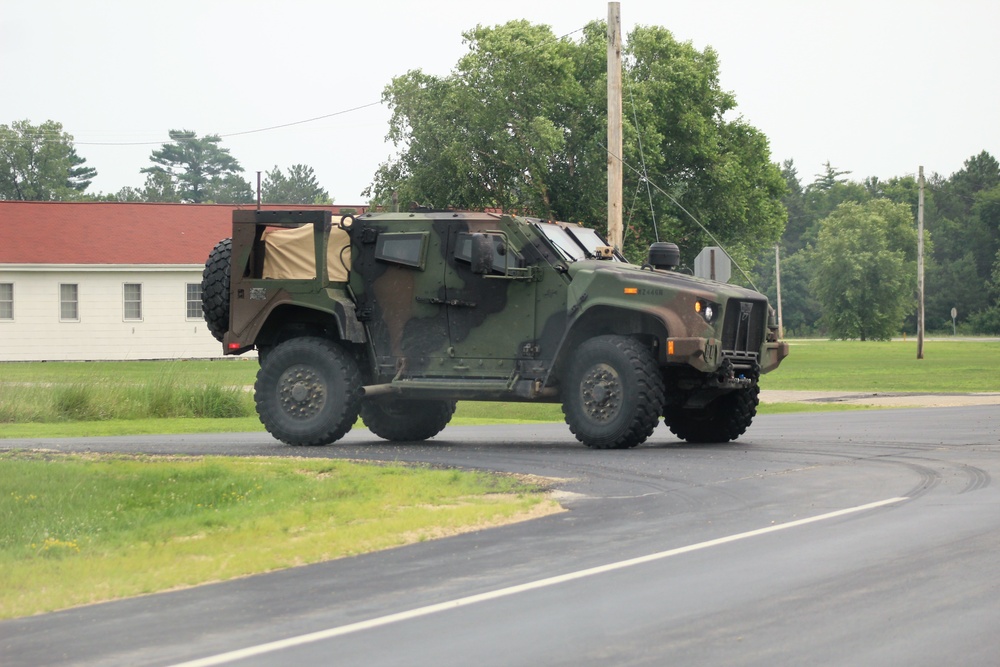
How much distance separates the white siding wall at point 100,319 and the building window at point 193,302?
126 mm

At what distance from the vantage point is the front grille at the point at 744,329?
54.8 ft

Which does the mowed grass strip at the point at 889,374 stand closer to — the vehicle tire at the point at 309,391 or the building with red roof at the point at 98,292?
the building with red roof at the point at 98,292

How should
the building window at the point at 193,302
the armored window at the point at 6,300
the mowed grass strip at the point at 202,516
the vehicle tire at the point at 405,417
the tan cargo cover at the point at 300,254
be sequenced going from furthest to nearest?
the building window at the point at 193,302, the armored window at the point at 6,300, the vehicle tire at the point at 405,417, the tan cargo cover at the point at 300,254, the mowed grass strip at the point at 202,516

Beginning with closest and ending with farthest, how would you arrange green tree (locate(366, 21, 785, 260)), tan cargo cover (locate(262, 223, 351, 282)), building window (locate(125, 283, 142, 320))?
tan cargo cover (locate(262, 223, 351, 282)) → green tree (locate(366, 21, 785, 260)) → building window (locate(125, 283, 142, 320))

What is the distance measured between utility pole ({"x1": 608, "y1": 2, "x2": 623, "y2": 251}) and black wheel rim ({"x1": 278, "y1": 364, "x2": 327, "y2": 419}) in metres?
8.25

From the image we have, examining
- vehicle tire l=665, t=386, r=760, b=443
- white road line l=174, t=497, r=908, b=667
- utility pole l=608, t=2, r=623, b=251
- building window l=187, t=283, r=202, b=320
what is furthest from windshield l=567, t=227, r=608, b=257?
building window l=187, t=283, r=202, b=320

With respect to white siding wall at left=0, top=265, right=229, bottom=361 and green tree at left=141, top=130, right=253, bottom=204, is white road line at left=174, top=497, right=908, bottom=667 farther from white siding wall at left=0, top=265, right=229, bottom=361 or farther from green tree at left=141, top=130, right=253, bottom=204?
green tree at left=141, top=130, right=253, bottom=204

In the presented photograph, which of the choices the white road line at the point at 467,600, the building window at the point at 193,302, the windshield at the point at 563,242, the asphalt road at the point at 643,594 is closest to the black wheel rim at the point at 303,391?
the windshield at the point at 563,242

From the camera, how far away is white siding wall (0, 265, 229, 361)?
49.0 meters

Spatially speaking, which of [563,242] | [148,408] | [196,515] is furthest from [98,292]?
[196,515]

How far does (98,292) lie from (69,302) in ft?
3.35

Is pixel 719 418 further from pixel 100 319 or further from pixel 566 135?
pixel 100 319

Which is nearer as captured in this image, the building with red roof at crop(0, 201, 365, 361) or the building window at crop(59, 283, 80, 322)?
the building with red roof at crop(0, 201, 365, 361)

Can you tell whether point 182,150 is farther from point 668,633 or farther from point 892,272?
point 668,633
